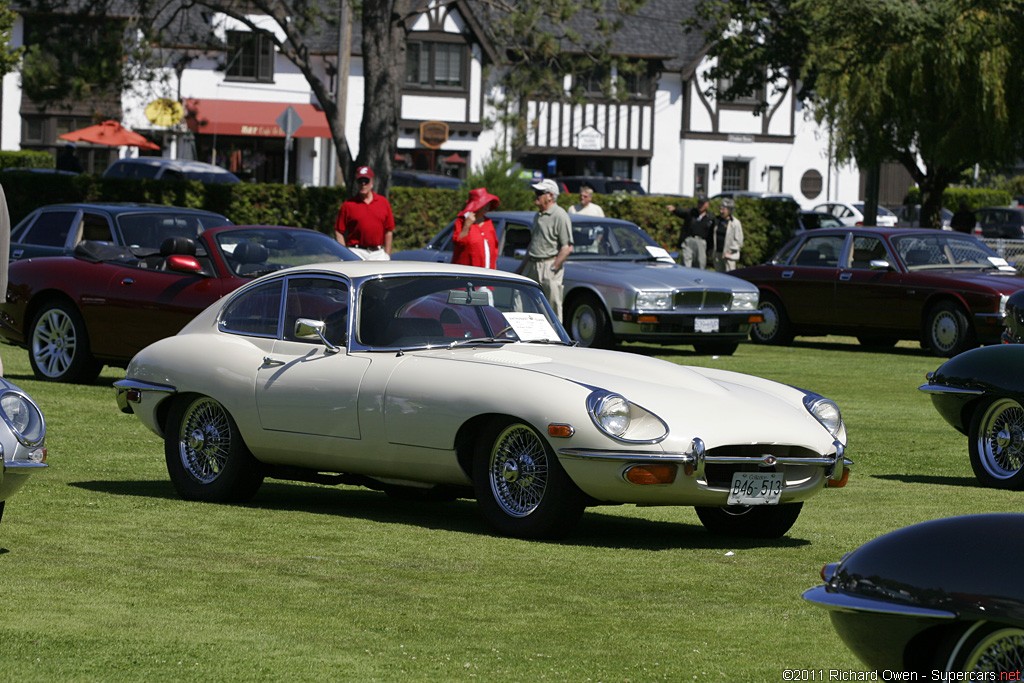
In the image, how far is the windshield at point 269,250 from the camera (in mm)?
16297

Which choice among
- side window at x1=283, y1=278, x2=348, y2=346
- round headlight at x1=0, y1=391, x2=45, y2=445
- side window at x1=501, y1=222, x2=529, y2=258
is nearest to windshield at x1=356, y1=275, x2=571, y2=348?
side window at x1=283, y1=278, x2=348, y2=346

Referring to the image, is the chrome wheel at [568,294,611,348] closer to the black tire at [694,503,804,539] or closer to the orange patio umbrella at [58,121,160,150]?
the black tire at [694,503,804,539]

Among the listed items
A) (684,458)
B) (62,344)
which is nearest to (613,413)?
(684,458)

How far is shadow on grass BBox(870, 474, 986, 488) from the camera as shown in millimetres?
11852

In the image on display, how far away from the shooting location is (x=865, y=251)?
24.4m

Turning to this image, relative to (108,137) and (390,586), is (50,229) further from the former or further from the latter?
(108,137)

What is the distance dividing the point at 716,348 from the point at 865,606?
19.0 metres

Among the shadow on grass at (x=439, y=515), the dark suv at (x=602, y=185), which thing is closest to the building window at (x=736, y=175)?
the dark suv at (x=602, y=185)

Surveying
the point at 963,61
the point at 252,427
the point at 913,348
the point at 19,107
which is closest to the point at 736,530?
the point at 252,427

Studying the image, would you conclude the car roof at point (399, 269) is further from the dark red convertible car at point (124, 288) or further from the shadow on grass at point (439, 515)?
the dark red convertible car at point (124, 288)

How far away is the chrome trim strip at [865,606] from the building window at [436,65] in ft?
198

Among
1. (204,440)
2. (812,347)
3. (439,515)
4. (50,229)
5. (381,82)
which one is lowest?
(812,347)

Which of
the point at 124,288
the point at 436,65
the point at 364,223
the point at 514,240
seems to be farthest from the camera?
the point at 436,65

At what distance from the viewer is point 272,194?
3547 centimetres
